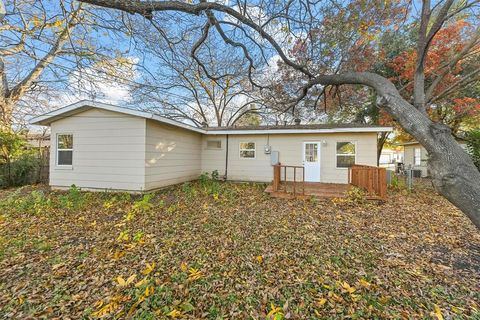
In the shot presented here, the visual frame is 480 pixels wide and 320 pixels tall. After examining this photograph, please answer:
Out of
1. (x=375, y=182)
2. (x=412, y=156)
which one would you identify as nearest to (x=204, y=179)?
(x=375, y=182)

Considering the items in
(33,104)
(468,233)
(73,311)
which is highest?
(33,104)

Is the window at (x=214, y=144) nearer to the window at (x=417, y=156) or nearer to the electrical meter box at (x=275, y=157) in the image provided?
the electrical meter box at (x=275, y=157)

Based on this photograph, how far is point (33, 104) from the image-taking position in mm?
10867

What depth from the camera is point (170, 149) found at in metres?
8.55

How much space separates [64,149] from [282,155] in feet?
30.0

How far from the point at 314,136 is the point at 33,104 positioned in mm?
14366

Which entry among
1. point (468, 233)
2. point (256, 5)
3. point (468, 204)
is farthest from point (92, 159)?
point (468, 233)

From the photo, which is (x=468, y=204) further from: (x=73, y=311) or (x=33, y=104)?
(x=33, y=104)

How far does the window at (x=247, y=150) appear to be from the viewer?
34.3 ft

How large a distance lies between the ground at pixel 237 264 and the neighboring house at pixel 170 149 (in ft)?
7.78

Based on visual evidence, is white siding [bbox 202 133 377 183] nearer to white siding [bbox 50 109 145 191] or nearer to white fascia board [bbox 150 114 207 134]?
white fascia board [bbox 150 114 207 134]

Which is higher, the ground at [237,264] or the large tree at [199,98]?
the large tree at [199,98]

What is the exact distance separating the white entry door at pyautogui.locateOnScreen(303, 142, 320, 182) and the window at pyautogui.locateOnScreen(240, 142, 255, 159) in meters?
2.49

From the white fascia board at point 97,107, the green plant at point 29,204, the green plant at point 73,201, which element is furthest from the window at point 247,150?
the green plant at point 29,204
